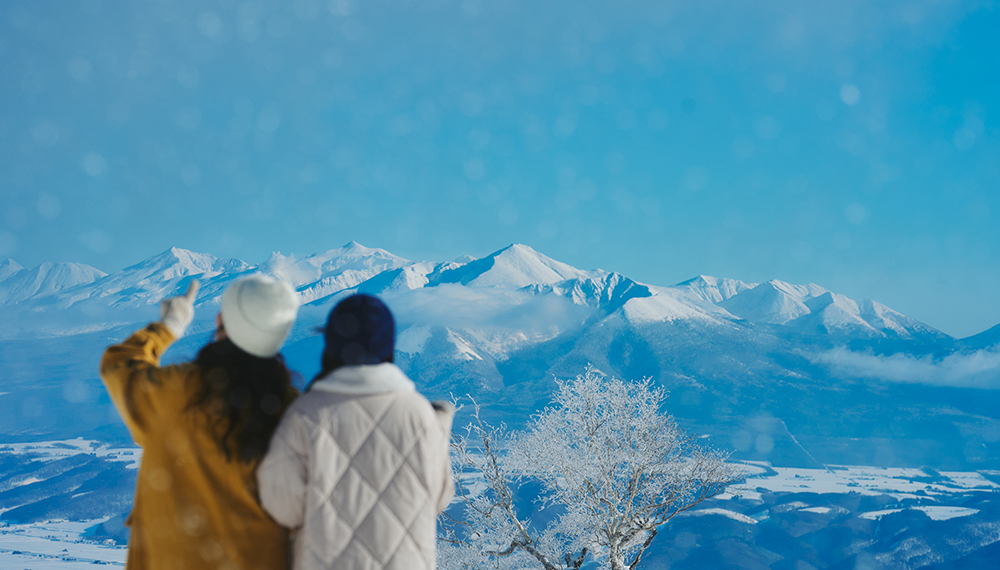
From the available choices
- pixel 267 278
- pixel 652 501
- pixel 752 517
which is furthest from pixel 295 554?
pixel 752 517

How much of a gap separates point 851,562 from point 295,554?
143196mm

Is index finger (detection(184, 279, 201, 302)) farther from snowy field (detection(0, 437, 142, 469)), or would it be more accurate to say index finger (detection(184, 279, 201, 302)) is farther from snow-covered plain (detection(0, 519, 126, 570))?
snowy field (detection(0, 437, 142, 469))

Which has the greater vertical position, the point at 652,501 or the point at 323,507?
the point at 323,507

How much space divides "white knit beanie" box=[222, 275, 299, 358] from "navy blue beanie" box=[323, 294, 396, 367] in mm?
186

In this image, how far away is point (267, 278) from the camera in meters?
1.90

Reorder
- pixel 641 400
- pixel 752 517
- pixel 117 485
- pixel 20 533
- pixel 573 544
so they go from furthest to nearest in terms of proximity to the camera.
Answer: pixel 117 485, pixel 752 517, pixel 20 533, pixel 573 544, pixel 641 400

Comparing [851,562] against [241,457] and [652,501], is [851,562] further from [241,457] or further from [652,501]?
[241,457]

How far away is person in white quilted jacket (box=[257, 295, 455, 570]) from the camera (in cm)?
176

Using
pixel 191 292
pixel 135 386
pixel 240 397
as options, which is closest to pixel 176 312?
pixel 191 292

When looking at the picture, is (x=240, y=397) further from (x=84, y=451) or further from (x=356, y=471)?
(x=84, y=451)

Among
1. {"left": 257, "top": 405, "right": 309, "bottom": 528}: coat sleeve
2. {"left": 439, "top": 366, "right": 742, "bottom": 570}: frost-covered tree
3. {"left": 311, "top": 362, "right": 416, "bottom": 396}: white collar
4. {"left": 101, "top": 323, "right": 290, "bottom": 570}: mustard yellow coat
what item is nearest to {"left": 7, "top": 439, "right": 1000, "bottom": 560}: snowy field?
{"left": 439, "top": 366, "right": 742, "bottom": 570}: frost-covered tree

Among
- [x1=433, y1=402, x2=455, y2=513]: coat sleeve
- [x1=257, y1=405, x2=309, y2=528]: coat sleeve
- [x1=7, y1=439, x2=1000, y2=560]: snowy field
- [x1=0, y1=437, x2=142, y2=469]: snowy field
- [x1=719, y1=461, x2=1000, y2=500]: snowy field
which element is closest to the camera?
[x1=257, y1=405, x2=309, y2=528]: coat sleeve

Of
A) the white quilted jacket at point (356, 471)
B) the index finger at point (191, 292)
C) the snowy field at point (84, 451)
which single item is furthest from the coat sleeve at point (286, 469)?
the snowy field at point (84, 451)

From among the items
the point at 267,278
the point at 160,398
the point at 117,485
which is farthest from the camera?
the point at 117,485
